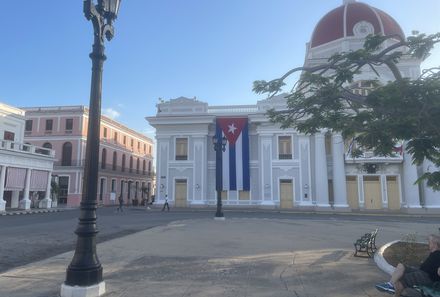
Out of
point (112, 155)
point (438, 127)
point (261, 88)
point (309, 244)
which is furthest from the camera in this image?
point (112, 155)

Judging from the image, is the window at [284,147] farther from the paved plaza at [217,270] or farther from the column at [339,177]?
the paved plaza at [217,270]

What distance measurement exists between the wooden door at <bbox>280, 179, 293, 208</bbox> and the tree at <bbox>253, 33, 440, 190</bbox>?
27341mm

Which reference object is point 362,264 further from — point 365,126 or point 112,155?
point 112,155

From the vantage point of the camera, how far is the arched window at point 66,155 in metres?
46.6

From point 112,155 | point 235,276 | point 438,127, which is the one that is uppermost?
point 112,155

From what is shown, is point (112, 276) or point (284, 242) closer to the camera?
point (112, 276)

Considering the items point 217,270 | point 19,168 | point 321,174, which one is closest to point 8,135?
point 19,168

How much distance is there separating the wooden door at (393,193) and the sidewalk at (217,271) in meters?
26.4

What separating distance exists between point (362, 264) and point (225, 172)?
28.4 m

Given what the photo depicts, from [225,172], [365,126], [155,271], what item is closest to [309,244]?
[365,126]

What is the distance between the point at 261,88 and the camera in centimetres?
1016

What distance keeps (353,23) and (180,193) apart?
2461 cm

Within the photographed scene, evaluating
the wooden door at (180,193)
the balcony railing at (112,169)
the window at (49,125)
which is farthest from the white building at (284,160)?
the window at (49,125)

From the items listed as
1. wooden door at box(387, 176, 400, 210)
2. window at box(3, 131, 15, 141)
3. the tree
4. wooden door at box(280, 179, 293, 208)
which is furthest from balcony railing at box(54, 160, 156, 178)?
the tree
